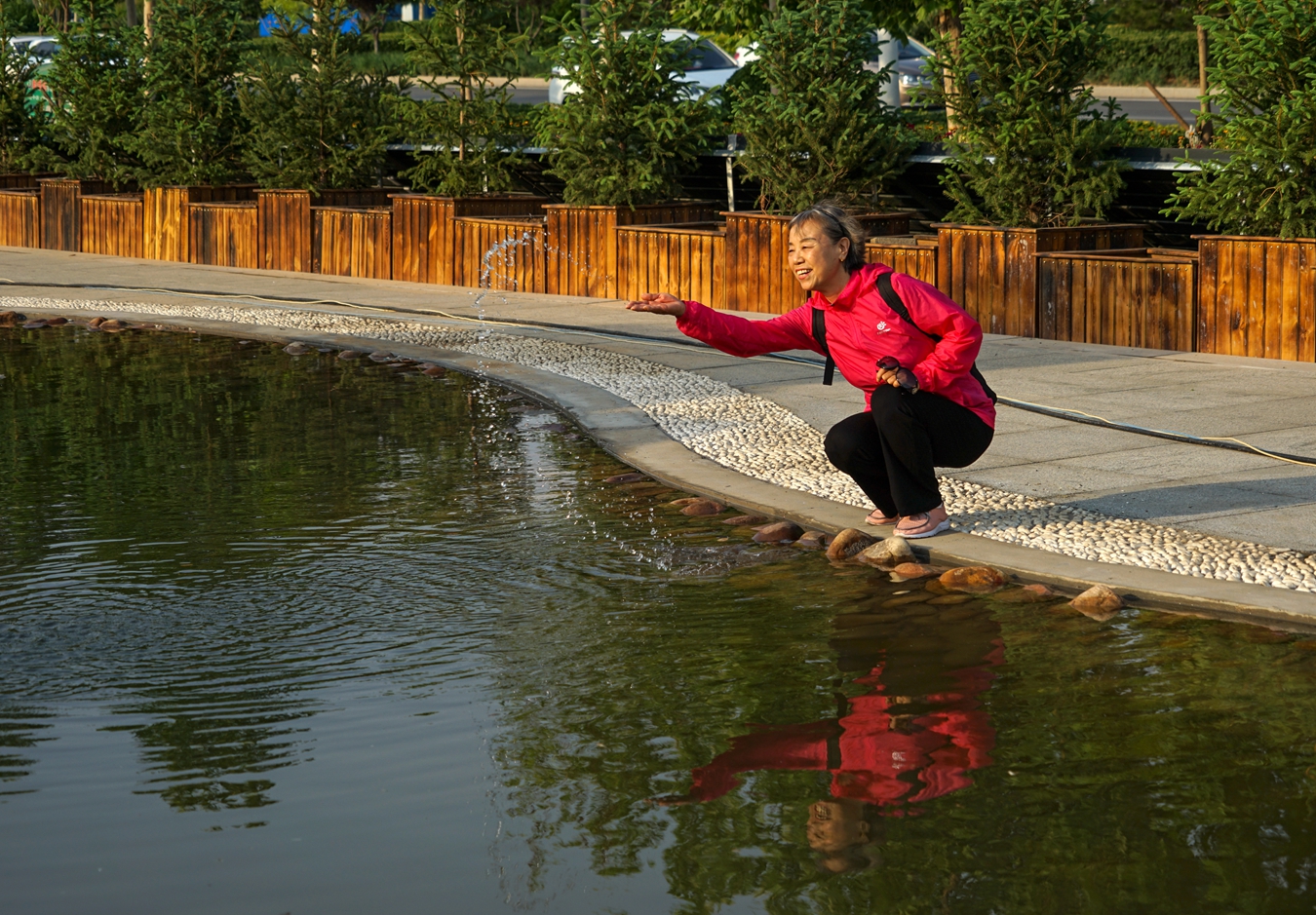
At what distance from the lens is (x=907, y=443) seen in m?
6.12

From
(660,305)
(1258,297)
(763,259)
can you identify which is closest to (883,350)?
(660,305)

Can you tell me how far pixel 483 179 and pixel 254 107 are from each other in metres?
3.01

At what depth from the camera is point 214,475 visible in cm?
764

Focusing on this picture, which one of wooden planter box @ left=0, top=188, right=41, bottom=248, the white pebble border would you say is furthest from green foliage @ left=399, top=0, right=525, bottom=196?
wooden planter box @ left=0, top=188, right=41, bottom=248

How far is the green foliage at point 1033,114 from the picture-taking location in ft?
39.3

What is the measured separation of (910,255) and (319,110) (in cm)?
797

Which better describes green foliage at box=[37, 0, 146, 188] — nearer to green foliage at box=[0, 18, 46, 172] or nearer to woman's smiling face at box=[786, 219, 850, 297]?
green foliage at box=[0, 18, 46, 172]

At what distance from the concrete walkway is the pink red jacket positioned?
647mm

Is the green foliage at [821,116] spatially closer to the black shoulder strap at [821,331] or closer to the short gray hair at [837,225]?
the black shoulder strap at [821,331]

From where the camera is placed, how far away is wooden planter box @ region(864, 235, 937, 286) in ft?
40.7

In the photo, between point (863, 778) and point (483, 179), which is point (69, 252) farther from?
point (863, 778)

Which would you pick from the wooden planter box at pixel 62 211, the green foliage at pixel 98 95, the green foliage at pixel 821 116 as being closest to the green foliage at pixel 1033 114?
the green foliage at pixel 821 116

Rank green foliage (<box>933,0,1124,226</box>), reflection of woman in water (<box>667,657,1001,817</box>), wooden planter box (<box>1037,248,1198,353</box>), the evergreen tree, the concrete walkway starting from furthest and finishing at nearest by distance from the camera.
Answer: the evergreen tree, green foliage (<box>933,0,1124,226</box>), wooden planter box (<box>1037,248,1198,353</box>), the concrete walkway, reflection of woman in water (<box>667,657,1001,817</box>)

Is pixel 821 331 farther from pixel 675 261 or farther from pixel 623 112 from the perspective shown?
pixel 623 112
